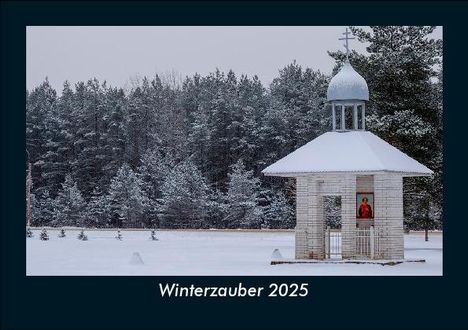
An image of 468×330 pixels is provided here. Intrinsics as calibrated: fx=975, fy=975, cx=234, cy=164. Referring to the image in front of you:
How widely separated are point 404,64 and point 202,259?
15393 mm

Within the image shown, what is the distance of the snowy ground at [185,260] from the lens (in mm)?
29438

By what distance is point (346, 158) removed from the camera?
32.6 metres

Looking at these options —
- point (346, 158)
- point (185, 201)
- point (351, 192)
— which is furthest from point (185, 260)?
point (185, 201)

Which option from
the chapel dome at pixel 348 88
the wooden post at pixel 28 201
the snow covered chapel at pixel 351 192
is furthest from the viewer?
the wooden post at pixel 28 201

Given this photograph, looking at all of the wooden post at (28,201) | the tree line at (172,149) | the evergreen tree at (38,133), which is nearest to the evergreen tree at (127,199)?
the tree line at (172,149)

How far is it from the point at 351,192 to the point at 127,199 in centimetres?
4429

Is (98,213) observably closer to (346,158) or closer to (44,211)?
(44,211)

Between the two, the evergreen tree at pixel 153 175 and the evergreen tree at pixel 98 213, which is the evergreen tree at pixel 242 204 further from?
the evergreen tree at pixel 98 213

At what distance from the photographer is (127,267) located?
31.3 metres

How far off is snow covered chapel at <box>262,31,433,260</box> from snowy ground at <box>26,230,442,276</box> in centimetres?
124

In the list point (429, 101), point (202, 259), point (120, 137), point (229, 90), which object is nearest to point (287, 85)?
point (229, 90)

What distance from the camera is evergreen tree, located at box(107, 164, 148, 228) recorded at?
245ft

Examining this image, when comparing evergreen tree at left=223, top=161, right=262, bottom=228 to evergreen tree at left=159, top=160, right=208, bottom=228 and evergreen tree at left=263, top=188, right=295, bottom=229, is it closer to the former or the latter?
evergreen tree at left=263, top=188, right=295, bottom=229

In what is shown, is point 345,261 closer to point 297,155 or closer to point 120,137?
point 297,155
